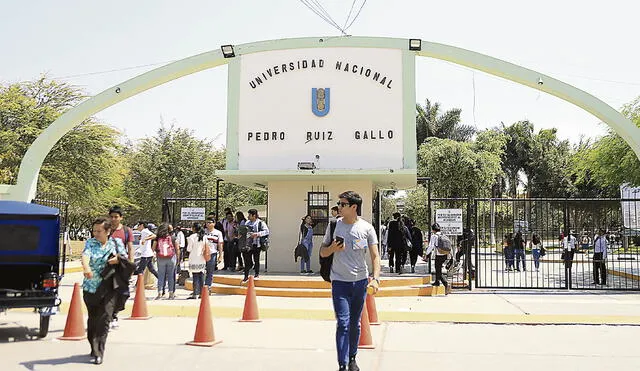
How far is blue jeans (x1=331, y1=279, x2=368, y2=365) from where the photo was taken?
20.1ft

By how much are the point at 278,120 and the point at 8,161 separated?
1653 centimetres

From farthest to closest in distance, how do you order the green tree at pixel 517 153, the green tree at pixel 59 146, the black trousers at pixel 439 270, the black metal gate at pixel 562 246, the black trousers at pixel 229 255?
the green tree at pixel 517 153 < the green tree at pixel 59 146 < the black trousers at pixel 229 255 < the black metal gate at pixel 562 246 < the black trousers at pixel 439 270

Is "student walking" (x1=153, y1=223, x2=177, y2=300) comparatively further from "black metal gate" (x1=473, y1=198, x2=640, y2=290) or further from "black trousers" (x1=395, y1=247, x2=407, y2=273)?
"black metal gate" (x1=473, y1=198, x2=640, y2=290)

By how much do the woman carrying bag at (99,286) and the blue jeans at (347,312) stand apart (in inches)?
106

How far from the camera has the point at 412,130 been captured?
16.0 meters

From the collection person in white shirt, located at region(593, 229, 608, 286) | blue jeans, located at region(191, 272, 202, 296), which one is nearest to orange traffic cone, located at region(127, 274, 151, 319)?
blue jeans, located at region(191, 272, 202, 296)

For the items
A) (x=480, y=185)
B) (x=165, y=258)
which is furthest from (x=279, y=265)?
(x=480, y=185)

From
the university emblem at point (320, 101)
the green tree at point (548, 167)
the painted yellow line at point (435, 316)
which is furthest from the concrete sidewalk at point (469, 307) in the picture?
the green tree at point (548, 167)

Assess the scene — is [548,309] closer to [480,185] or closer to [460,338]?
[460,338]

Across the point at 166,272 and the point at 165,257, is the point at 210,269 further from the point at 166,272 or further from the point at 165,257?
the point at 165,257

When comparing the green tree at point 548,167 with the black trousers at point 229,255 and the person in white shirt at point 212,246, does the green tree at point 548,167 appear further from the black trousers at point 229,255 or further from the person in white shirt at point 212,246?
the person in white shirt at point 212,246

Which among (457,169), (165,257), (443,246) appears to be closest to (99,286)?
(165,257)

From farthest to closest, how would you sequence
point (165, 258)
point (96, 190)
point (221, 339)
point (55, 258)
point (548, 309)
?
point (96, 190)
point (165, 258)
point (548, 309)
point (55, 258)
point (221, 339)

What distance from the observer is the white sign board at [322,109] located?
16219 millimetres
